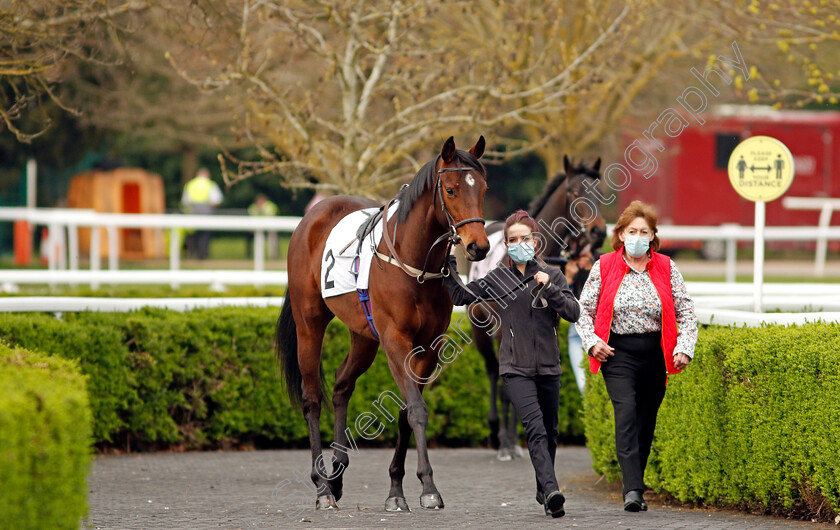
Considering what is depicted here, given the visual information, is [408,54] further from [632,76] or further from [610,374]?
[632,76]

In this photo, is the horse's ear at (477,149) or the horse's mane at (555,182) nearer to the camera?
the horse's ear at (477,149)

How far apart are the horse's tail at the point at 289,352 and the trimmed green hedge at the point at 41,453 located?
317cm

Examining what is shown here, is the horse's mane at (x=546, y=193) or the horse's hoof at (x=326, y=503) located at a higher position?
the horse's mane at (x=546, y=193)

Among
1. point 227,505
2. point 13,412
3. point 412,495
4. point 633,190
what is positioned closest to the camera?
point 13,412

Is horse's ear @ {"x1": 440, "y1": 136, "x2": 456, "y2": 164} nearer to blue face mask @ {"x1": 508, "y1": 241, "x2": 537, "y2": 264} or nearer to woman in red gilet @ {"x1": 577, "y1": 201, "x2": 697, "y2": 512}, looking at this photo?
blue face mask @ {"x1": 508, "y1": 241, "x2": 537, "y2": 264}

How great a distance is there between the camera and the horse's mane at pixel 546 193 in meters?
8.59

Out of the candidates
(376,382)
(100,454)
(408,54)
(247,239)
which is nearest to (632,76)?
(408,54)

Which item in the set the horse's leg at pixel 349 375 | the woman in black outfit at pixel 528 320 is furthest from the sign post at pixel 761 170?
the horse's leg at pixel 349 375

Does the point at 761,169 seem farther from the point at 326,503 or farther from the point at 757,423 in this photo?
the point at 326,503

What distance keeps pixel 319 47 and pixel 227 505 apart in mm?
5214

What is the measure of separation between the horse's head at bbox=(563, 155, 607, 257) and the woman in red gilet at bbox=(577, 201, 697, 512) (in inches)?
94.9

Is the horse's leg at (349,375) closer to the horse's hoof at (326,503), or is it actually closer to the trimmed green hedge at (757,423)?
the horse's hoof at (326,503)

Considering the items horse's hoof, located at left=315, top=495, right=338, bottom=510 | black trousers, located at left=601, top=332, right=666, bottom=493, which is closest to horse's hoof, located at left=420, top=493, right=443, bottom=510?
horse's hoof, located at left=315, top=495, right=338, bottom=510

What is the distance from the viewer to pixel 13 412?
3.56m
